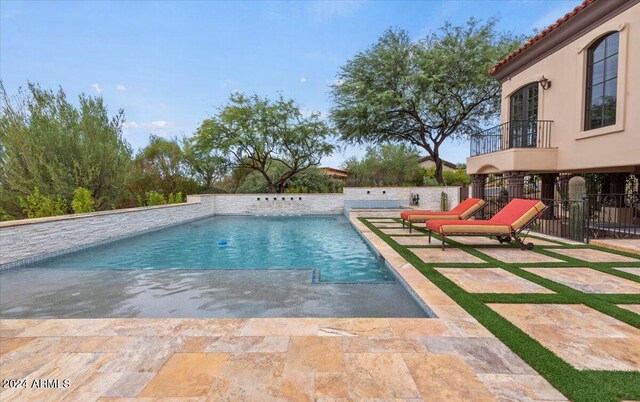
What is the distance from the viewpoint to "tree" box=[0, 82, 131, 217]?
30.8ft

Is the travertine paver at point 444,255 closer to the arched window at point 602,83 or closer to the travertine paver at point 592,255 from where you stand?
the travertine paver at point 592,255

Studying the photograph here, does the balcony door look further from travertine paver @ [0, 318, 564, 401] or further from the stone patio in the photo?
travertine paver @ [0, 318, 564, 401]

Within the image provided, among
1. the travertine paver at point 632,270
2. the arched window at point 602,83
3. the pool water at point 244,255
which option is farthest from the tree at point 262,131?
the travertine paver at point 632,270

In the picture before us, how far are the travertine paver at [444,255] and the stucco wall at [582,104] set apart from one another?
495 centimetres

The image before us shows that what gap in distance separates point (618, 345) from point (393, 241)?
5.54 m

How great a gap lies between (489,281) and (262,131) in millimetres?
18824

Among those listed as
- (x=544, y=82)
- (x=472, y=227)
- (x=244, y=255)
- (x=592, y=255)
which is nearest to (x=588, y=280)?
(x=592, y=255)

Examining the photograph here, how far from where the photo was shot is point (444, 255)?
663cm

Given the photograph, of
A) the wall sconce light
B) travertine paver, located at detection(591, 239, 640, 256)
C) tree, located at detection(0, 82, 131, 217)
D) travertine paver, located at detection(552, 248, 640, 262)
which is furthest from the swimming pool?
the wall sconce light

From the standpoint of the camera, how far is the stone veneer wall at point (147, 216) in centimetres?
711

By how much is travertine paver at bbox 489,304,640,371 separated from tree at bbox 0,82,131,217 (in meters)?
12.6

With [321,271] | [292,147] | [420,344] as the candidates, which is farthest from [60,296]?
[292,147]

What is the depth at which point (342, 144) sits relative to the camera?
878 inches

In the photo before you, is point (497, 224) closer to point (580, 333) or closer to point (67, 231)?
point (580, 333)
